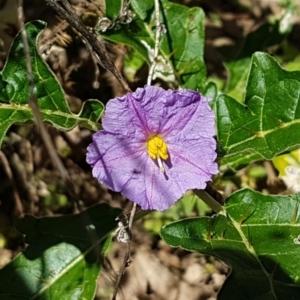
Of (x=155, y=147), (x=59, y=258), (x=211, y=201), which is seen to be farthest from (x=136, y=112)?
(x=59, y=258)

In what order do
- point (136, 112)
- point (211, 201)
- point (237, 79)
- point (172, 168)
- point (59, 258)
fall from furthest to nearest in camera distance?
point (237, 79) < point (59, 258) < point (211, 201) < point (172, 168) < point (136, 112)

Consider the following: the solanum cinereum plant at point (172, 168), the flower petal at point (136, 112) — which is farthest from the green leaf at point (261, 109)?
the flower petal at point (136, 112)

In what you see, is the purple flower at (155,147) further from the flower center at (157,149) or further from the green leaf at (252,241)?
the green leaf at (252,241)

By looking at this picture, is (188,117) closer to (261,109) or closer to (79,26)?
(261,109)

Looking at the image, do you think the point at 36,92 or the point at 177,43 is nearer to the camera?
the point at 36,92

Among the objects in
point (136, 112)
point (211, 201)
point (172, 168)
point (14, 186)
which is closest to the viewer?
point (136, 112)

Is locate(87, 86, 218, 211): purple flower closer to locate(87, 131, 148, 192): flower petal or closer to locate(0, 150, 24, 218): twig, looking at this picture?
locate(87, 131, 148, 192): flower petal

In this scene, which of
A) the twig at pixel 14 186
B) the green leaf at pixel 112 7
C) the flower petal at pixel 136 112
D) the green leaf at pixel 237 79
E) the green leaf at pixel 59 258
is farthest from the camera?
the green leaf at pixel 237 79

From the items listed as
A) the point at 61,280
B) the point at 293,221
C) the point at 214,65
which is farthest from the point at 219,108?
the point at 214,65

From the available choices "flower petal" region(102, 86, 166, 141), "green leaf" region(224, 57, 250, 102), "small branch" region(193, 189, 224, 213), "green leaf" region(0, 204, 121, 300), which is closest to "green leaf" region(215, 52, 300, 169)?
"small branch" region(193, 189, 224, 213)
